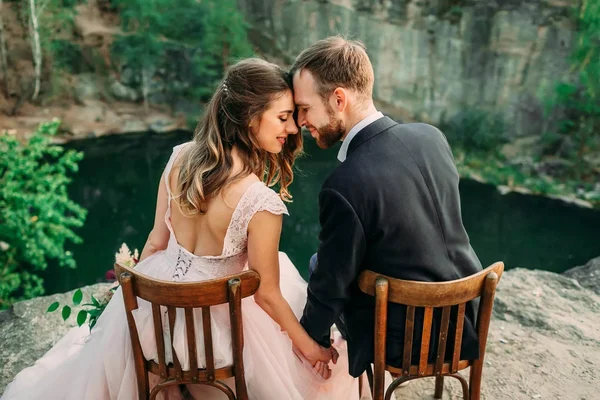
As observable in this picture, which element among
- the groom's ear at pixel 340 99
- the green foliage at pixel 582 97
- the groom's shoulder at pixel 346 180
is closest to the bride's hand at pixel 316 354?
the groom's shoulder at pixel 346 180

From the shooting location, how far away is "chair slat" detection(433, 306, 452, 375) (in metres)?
1.73

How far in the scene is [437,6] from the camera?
11.4m

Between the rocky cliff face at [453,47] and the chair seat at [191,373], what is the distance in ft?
34.8

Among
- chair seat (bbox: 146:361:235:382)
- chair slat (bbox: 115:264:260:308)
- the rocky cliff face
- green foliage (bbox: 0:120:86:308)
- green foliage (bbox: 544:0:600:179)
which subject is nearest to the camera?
chair slat (bbox: 115:264:260:308)

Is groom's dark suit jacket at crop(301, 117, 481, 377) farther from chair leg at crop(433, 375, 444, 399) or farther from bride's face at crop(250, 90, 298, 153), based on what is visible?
chair leg at crop(433, 375, 444, 399)

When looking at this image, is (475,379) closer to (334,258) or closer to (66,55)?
(334,258)

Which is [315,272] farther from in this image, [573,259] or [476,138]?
[476,138]

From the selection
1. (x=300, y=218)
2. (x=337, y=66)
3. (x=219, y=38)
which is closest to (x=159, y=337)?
(x=337, y=66)

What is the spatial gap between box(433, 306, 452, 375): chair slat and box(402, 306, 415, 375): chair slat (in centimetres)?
9

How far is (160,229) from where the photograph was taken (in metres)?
2.22

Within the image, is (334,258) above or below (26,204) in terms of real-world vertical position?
above

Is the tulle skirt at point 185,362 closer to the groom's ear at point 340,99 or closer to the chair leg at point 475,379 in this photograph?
the chair leg at point 475,379

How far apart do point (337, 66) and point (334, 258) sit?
0.64 m

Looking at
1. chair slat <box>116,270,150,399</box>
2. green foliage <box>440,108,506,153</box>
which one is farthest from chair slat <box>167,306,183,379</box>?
green foliage <box>440,108,506,153</box>
